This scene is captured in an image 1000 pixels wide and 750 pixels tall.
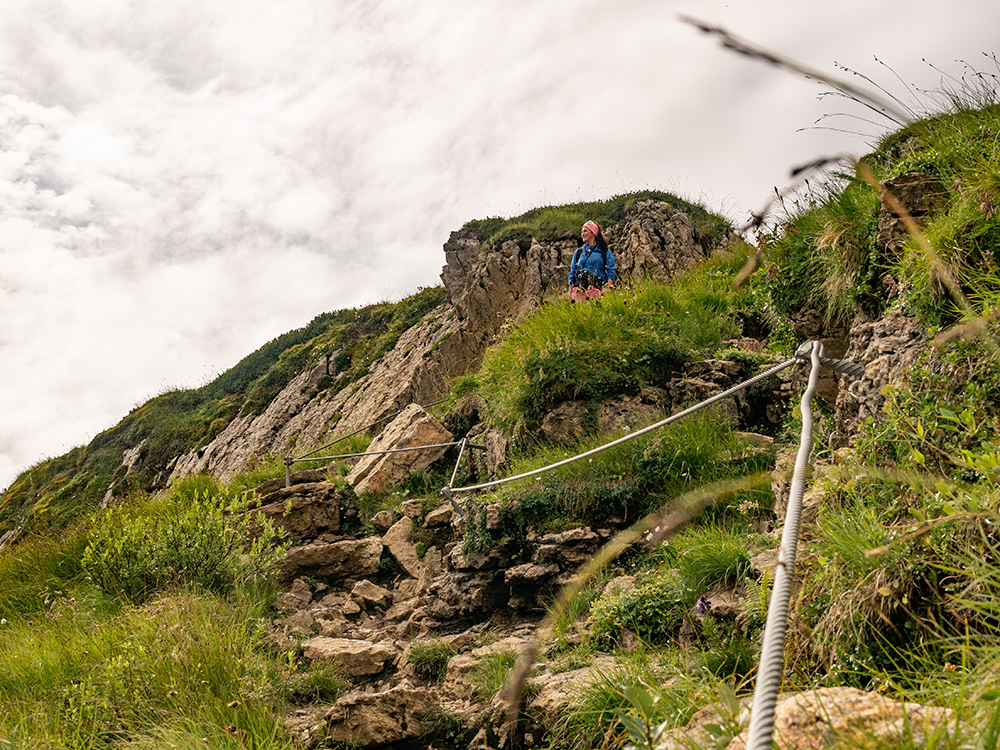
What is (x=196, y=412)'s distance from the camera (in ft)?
100

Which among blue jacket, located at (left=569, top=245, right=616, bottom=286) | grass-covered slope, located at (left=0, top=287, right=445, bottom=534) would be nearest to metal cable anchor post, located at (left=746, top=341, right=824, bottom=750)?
blue jacket, located at (left=569, top=245, right=616, bottom=286)

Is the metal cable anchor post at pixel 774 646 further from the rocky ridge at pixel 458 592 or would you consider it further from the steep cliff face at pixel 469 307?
the steep cliff face at pixel 469 307

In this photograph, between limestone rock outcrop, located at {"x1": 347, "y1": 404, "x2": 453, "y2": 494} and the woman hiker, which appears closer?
limestone rock outcrop, located at {"x1": 347, "y1": 404, "x2": 453, "y2": 494}

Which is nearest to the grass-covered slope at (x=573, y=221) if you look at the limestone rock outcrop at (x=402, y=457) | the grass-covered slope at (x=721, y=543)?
the limestone rock outcrop at (x=402, y=457)

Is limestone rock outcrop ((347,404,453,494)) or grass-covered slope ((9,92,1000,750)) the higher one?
limestone rock outcrop ((347,404,453,494))

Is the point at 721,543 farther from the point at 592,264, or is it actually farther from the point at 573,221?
the point at 573,221

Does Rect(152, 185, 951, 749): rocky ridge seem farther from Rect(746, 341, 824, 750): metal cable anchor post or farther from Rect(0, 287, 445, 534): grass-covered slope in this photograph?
Rect(0, 287, 445, 534): grass-covered slope

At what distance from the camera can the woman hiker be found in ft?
40.6

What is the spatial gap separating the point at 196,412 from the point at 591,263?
24723 mm

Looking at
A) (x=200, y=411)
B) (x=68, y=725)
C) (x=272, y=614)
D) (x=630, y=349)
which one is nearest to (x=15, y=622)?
(x=272, y=614)

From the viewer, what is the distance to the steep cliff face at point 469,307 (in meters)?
16.5

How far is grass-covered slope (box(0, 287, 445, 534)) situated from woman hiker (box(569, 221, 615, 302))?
11475 millimetres

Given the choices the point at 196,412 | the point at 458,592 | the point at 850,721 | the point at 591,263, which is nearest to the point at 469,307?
the point at 591,263

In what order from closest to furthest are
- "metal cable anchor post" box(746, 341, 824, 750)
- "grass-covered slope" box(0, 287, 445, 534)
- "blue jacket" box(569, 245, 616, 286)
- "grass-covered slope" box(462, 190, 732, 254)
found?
"metal cable anchor post" box(746, 341, 824, 750) < "blue jacket" box(569, 245, 616, 286) < "grass-covered slope" box(462, 190, 732, 254) < "grass-covered slope" box(0, 287, 445, 534)
